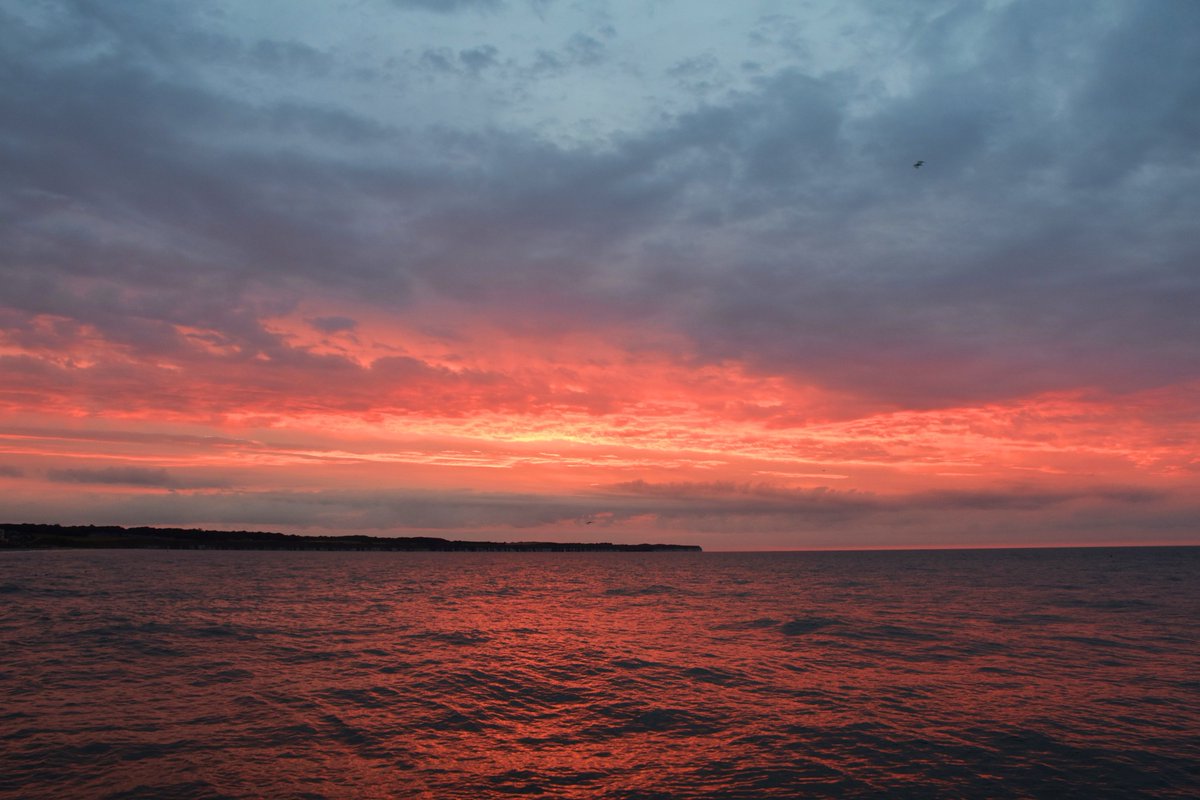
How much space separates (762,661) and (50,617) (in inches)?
1950

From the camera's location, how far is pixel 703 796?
18203mm

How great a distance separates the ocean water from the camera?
19.3 meters

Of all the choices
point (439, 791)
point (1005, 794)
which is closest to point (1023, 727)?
point (1005, 794)

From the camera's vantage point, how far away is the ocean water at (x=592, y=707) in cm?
1933

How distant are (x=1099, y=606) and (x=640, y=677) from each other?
5629 centimetres

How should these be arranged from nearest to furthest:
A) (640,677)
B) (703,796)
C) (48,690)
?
(703,796) < (48,690) < (640,677)

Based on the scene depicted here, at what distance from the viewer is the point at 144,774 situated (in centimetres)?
1897

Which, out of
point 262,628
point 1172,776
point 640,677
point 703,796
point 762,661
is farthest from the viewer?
point 262,628

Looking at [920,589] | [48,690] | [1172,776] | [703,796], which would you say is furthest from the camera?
[920,589]

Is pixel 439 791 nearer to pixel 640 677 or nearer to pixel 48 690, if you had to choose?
pixel 640 677

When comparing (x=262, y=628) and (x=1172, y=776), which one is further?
(x=262, y=628)

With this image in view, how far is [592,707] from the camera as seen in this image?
27719 millimetres

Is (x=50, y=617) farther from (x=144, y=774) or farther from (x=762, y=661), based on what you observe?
(x=762, y=661)

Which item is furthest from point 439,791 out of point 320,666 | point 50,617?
point 50,617
